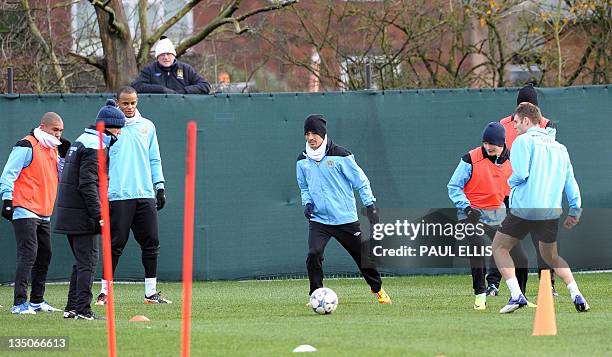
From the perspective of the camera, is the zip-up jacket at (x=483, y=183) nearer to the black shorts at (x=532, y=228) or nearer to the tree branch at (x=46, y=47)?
the black shorts at (x=532, y=228)

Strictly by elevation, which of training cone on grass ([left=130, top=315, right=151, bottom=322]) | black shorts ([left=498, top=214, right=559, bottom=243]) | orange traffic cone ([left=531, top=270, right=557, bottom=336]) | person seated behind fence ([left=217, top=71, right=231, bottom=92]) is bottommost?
training cone on grass ([left=130, top=315, right=151, bottom=322])

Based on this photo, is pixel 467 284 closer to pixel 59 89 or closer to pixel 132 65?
pixel 132 65

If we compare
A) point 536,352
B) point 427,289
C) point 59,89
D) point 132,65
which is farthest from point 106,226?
point 59,89

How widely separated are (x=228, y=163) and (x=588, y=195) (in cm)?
446

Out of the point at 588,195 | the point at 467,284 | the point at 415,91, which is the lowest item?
the point at 467,284

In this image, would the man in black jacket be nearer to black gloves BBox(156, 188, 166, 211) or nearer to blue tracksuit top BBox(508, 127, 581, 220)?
black gloves BBox(156, 188, 166, 211)

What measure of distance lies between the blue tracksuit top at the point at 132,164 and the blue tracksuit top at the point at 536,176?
12.9ft

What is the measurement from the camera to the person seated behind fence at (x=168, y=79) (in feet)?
51.0

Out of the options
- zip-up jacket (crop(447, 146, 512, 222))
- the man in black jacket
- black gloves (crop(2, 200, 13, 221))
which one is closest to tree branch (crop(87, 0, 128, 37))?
black gloves (crop(2, 200, 13, 221))

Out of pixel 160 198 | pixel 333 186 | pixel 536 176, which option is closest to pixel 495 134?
pixel 536 176

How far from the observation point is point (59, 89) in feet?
73.3

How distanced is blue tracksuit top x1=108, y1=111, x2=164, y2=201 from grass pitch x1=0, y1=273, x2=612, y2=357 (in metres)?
1.16

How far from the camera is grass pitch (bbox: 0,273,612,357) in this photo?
28.2 feet

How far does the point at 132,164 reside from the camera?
12875mm
